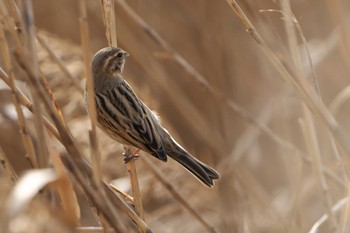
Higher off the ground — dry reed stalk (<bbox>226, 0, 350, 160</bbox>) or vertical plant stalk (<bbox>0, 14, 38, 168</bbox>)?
vertical plant stalk (<bbox>0, 14, 38, 168</bbox>)

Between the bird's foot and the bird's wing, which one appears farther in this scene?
the bird's wing

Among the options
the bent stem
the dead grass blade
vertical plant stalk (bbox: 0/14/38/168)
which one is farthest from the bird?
the dead grass blade

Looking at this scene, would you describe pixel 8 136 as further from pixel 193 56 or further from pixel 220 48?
pixel 193 56

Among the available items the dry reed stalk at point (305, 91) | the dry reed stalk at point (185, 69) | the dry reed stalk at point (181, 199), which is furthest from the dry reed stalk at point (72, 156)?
the dry reed stalk at point (185, 69)

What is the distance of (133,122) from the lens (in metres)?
3.20

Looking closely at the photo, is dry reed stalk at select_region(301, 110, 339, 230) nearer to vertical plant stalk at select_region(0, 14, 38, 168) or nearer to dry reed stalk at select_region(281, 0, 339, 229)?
dry reed stalk at select_region(281, 0, 339, 229)

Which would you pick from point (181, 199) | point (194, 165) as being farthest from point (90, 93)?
point (194, 165)

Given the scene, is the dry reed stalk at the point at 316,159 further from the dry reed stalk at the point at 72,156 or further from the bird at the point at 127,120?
the dry reed stalk at the point at 72,156

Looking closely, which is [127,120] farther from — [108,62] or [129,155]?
[108,62]

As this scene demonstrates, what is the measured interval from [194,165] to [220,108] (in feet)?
1.10

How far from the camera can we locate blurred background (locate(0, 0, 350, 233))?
10.4ft

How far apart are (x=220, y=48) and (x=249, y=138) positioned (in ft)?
2.77

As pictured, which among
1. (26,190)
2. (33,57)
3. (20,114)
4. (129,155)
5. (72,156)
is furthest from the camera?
(129,155)

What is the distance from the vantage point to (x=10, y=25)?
230 centimetres
